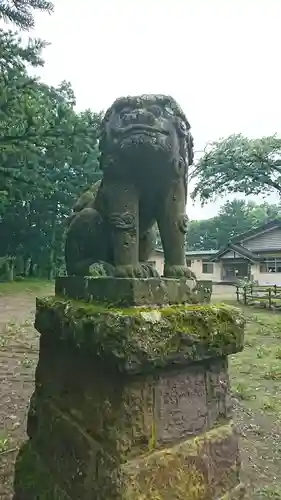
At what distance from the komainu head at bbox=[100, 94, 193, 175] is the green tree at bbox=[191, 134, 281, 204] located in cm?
1494

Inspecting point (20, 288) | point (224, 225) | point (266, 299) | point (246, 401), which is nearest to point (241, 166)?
point (266, 299)

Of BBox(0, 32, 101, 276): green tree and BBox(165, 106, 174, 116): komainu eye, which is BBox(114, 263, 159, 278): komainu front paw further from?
BBox(0, 32, 101, 276): green tree

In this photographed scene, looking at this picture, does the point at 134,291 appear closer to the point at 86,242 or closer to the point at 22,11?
the point at 86,242

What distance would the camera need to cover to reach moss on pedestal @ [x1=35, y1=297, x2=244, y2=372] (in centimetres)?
129

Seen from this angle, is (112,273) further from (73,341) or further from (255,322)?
(255,322)

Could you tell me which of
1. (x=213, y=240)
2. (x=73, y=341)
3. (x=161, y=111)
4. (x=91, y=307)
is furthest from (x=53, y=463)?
(x=213, y=240)

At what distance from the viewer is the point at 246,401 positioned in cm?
399

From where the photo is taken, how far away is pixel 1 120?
203 inches

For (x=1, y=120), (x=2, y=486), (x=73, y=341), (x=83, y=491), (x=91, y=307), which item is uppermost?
(x=1, y=120)

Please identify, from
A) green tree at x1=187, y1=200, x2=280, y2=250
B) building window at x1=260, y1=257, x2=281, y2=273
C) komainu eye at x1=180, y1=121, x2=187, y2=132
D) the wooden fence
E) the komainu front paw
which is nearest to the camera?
the komainu front paw

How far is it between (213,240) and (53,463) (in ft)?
132

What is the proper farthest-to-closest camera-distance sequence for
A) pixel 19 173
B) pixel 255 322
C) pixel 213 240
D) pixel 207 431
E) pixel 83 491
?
pixel 213 240
pixel 255 322
pixel 19 173
pixel 207 431
pixel 83 491

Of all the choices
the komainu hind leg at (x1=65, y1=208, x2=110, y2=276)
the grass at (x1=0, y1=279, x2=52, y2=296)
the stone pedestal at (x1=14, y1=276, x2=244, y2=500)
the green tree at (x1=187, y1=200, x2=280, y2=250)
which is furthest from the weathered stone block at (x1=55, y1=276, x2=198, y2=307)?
the green tree at (x1=187, y1=200, x2=280, y2=250)

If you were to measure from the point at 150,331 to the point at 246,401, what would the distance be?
308 cm
